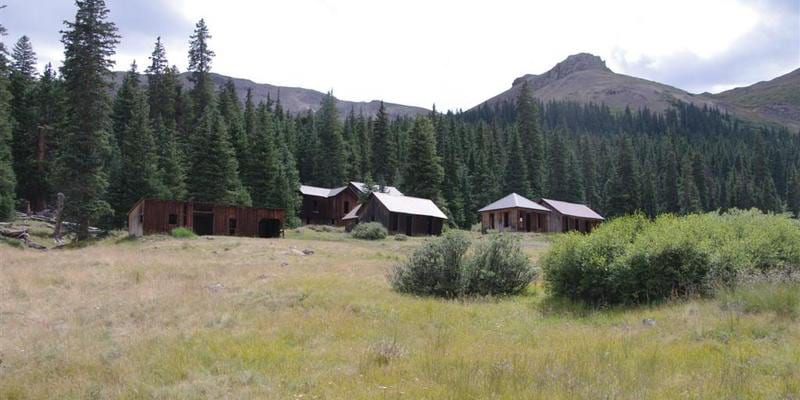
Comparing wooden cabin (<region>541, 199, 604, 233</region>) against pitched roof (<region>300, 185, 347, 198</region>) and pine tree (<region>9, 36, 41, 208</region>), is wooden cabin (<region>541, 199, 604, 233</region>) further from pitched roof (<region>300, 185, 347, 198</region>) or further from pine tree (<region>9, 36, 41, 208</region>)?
pine tree (<region>9, 36, 41, 208</region>)

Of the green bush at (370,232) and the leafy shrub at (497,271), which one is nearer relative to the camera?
the leafy shrub at (497,271)

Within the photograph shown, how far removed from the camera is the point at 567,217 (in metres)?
72.0

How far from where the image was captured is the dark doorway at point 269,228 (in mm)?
50656

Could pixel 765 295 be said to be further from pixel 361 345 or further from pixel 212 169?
pixel 212 169

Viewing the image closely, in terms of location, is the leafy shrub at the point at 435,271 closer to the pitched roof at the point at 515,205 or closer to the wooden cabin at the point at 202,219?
the wooden cabin at the point at 202,219

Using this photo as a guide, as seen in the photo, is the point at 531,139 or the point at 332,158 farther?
the point at 531,139

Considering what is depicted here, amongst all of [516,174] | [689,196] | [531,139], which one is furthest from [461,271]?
[689,196]

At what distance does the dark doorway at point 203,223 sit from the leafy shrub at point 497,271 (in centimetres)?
3403

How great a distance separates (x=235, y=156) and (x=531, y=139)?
6047cm

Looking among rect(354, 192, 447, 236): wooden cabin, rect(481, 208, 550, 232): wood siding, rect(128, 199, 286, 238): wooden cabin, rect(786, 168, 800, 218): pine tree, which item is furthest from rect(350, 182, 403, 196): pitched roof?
rect(786, 168, 800, 218): pine tree

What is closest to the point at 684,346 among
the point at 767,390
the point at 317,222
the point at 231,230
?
the point at 767,390

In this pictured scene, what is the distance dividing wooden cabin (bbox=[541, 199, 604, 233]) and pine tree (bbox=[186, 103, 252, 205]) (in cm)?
3838

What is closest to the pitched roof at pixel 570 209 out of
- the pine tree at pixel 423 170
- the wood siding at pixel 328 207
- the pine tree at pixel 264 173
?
the pine tree at pixel 423 170

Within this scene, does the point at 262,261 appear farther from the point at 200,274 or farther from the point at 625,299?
the point at 625,299
